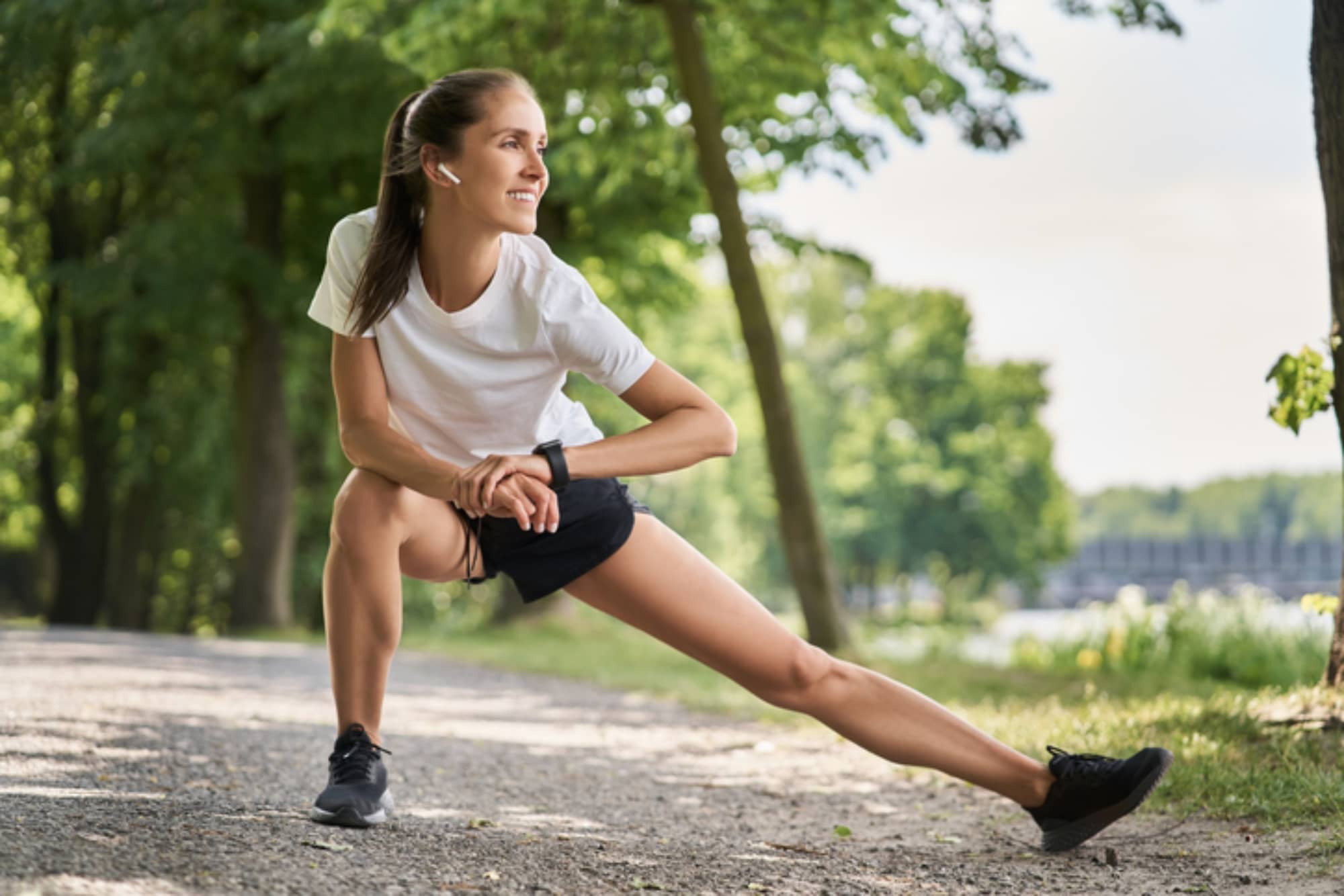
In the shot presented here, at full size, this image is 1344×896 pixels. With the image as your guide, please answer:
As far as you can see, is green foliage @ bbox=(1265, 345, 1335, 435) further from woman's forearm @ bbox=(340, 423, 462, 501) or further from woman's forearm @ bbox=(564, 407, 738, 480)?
woman's forearm @ bbox=(340, 423, 462, 501)

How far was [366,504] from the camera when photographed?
371 centimetres

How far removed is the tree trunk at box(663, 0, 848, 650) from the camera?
10953mm

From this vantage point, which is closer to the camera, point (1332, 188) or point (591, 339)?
point (591, 339)

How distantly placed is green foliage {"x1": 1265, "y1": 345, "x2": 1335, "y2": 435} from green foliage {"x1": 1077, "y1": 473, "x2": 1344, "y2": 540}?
6659cm

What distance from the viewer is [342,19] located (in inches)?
444

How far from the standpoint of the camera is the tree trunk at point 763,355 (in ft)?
35.9

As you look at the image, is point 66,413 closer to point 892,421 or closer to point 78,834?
point 78,834

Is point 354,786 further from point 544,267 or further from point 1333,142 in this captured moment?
point 1333,142

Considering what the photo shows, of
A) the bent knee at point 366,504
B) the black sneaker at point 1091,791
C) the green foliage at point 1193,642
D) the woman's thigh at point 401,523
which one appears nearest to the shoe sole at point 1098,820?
the black sneaker at point 1091,791

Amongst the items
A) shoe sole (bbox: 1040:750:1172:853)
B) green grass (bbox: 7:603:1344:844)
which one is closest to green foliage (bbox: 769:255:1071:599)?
green grass (bbox: 7:603:1344:844)

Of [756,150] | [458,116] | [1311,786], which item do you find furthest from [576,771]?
[756,150]

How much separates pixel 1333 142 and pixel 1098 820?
2861mm

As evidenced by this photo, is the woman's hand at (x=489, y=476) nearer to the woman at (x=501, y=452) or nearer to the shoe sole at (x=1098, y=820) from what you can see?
the woman at (x=501, y=452)

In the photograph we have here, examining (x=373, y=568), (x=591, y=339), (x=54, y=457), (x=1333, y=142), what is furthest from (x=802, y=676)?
(x=54, y=457)
